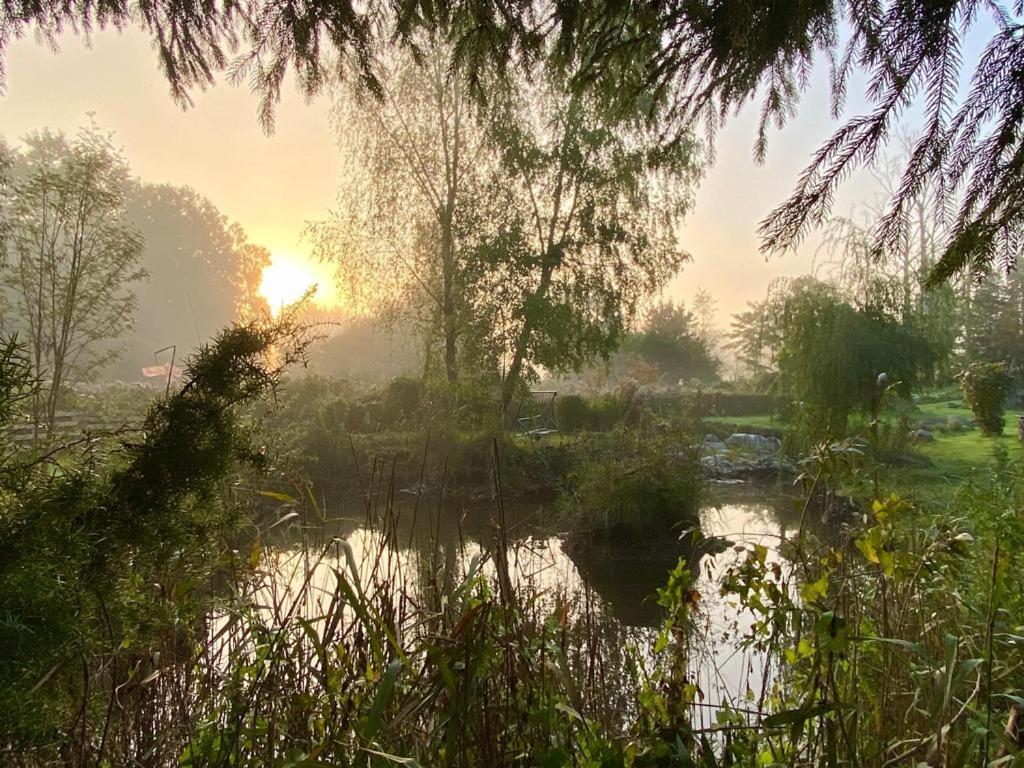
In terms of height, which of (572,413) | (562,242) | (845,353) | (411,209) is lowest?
(572,413)

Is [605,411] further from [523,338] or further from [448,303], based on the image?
[448,303]

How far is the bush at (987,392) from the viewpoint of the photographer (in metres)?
14.2

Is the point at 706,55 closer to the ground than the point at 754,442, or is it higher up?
higher up

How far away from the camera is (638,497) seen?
7582 millimetres

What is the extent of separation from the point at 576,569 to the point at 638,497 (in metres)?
2.08

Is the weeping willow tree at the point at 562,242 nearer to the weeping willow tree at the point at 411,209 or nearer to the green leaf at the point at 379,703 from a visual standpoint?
the weeping willow tree at the point at 411,209

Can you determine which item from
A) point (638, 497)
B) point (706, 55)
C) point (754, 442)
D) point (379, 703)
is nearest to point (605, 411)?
point (754, 442)

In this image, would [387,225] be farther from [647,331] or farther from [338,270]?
[647,331]

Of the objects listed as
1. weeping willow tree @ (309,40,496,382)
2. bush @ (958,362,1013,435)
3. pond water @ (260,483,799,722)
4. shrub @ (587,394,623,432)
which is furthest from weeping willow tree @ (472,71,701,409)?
bush @ (958,362,1013,435)

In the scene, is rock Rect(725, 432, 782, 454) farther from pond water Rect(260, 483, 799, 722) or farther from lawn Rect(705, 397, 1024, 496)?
pond water Rect(260, 483, 799, 722)

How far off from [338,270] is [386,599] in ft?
52.1

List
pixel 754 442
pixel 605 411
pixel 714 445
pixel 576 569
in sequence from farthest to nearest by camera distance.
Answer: pixel 605 411
pixel 714 445
pixel 754 442
pixel 576 569

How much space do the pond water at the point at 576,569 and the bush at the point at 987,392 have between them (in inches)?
264

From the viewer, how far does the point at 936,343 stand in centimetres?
1209
